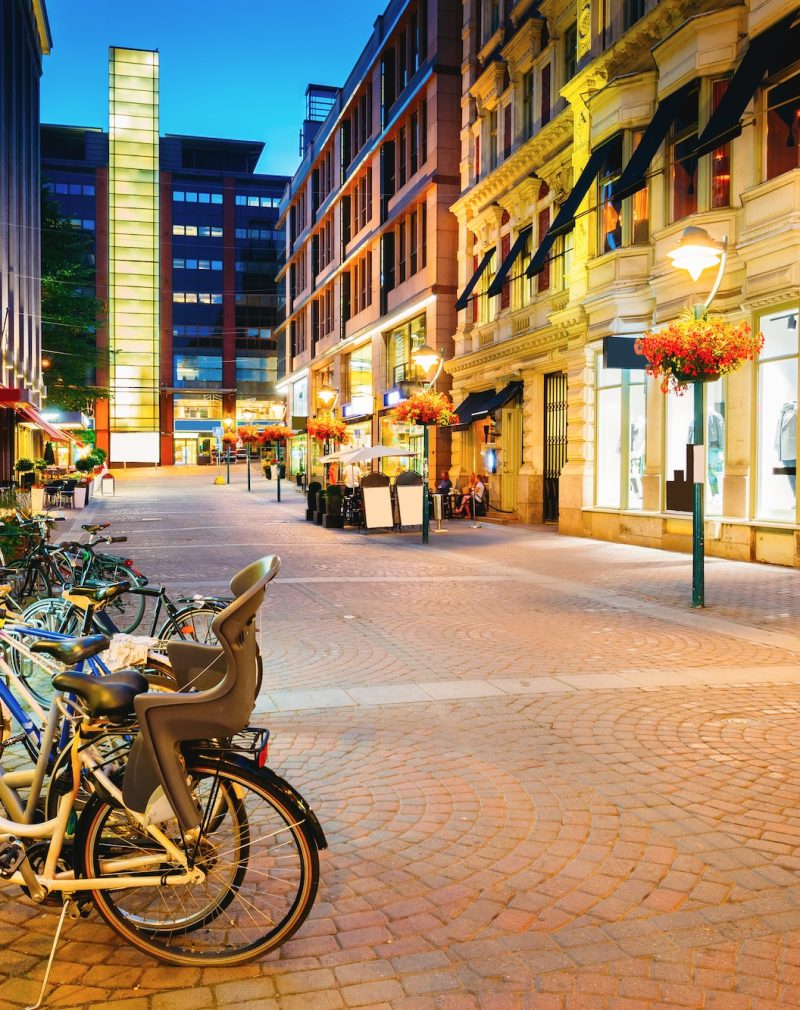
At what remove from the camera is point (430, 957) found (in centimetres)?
330

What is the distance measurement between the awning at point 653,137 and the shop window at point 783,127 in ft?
7.31

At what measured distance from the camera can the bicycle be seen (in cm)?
306

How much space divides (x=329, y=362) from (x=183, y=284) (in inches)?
1488

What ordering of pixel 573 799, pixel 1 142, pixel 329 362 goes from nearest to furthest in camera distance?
pixel 573 799 → pixel 1 142 → pixel 329 362

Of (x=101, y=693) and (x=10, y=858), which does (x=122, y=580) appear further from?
(x=101, y=693)

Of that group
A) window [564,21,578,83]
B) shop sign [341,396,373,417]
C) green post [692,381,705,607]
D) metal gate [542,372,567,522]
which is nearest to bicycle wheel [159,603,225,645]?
green post [692,381,705,607]

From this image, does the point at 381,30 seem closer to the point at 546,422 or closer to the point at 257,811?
the point at 546,422

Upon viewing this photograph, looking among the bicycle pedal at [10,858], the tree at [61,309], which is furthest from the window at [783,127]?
the tree at [61,309]

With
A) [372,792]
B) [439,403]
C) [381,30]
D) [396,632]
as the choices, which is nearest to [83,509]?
[439,403]

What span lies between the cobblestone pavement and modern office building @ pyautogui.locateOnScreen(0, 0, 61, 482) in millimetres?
19649

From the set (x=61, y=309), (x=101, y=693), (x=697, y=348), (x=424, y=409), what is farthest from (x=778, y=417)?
(x=61, y=309)

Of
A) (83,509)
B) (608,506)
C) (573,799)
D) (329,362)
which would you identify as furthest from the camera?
(329,362)

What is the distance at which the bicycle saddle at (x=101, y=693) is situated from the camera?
3119mm

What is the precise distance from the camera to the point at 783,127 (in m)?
15.1
